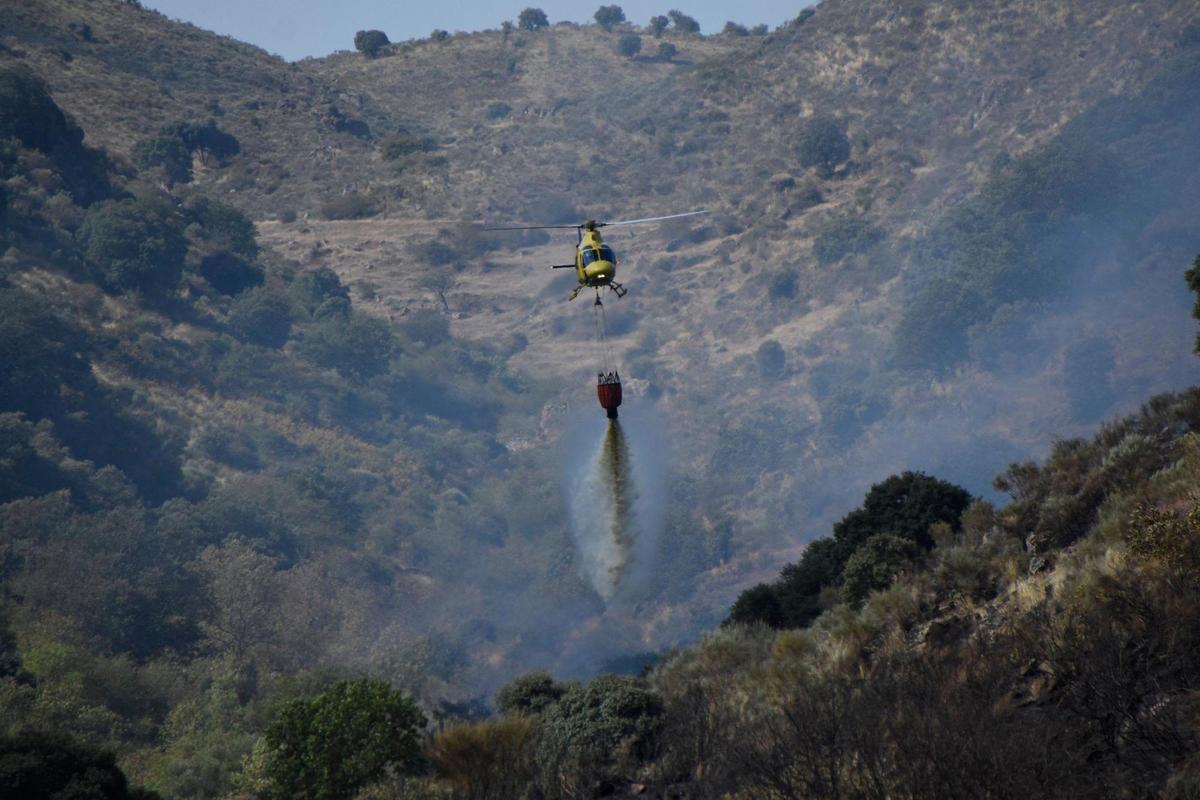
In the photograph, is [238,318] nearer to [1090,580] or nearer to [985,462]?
[985,462]

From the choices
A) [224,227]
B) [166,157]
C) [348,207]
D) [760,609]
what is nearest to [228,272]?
[224,227]

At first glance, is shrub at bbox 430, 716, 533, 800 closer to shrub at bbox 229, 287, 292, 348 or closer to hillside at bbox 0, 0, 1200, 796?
hillside at bbox 0, 0, 1200, 796

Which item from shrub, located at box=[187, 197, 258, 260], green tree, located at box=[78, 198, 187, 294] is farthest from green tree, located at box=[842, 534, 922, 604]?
shrub, located at box=[187, 197, 258, 260]

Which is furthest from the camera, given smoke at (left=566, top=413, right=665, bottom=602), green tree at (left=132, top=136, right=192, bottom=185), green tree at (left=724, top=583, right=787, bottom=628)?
green tree at (left=132, top=136, right=192, bottom=185)

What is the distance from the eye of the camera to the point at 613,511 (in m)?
100

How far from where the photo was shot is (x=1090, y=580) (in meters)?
24.9

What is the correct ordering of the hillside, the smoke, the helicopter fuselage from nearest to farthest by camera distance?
the helicopter fuselage < the hillside < the smoke

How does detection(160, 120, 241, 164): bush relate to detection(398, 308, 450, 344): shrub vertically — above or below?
above

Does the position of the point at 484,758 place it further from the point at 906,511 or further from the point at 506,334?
the point at 506,334

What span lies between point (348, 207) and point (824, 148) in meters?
69.3

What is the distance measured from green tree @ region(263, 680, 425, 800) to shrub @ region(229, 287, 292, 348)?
116 metres

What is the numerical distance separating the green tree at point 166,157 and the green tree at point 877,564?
145 meters

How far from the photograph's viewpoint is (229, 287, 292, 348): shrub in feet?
466

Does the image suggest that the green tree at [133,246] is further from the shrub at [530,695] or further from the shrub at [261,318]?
the shrub at [530,695]
